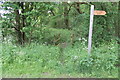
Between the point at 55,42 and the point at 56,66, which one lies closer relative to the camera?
the point at 56,66

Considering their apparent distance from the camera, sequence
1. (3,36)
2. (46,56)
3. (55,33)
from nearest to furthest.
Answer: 1. (46,56)
2. (3,36)
3. (55,33)

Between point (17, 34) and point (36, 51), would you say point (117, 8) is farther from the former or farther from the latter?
point (17, 34)

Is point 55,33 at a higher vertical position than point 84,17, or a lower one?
lower

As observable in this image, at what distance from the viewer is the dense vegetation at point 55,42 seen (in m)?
2.62

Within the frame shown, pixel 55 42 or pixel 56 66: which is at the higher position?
pixel 55 42

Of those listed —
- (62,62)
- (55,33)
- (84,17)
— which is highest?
(84,17)

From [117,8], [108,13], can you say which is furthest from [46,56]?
[117,8]

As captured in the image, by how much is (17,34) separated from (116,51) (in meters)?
2.97

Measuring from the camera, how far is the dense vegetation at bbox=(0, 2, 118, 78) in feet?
8.58

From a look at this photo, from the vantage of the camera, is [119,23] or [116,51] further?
[119,23]

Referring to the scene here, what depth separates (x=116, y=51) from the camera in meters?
3.22

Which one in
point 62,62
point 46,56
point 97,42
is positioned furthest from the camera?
point 97,42

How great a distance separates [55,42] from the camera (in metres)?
4.67

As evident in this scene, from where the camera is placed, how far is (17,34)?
439cm
